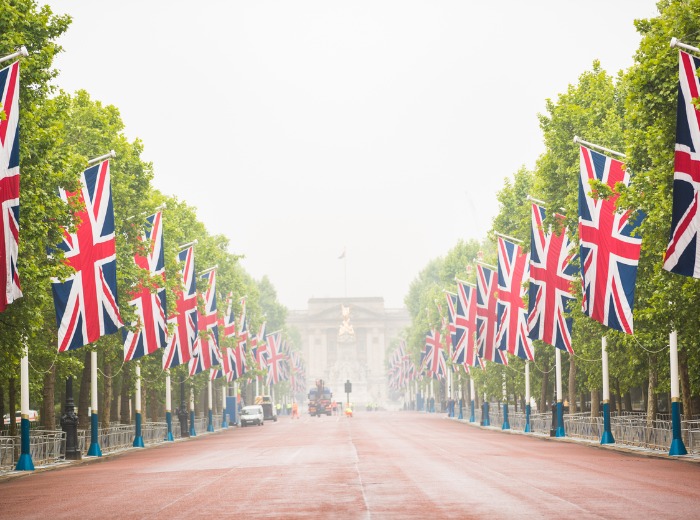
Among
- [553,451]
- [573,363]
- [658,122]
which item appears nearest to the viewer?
[658,122]

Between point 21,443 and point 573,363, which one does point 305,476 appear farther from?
point 573,363

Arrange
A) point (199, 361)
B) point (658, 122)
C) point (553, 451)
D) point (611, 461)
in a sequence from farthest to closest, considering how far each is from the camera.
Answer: point (199, 361), point (553, 451), point (611, 461), point (658, 122)

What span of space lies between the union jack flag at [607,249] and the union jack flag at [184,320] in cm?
2372

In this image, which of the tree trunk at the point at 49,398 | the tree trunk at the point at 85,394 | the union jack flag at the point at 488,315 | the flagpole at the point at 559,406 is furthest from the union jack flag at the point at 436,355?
the tree trunk at the point at 49,398

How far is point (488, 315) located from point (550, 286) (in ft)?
55.5

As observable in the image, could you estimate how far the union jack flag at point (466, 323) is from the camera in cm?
7394

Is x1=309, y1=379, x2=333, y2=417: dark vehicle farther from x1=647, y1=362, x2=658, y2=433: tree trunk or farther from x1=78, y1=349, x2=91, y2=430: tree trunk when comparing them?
x1=647, y1=362, x2=658, y2=433: tree trunk

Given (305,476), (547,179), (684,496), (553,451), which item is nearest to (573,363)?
(547,179)

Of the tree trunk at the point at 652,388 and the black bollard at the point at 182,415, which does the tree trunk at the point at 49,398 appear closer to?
the tree trunk at the point at 652,388

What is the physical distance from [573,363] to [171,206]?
27.4 metres

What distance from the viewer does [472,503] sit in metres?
21.9

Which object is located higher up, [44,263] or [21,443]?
[44,263]

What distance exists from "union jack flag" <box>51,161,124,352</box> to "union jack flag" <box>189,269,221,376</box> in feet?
79.7

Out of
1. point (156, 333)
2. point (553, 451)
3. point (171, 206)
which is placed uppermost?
point (171, 206)
